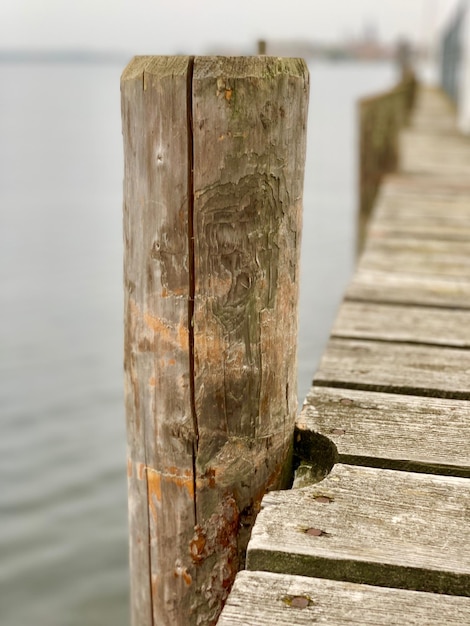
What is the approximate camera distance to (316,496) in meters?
1.67

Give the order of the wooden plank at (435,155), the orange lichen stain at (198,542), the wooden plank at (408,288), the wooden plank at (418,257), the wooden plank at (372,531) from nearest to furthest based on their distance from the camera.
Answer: the wooden plank at (372,531), the orange lichen stain at (198,542), the wooden plank at (408,288), the wooden plank at (418,257), the wooden plank at (435,155)

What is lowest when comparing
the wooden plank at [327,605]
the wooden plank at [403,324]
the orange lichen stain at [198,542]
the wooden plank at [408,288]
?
the orange lichen stain at [198,542]

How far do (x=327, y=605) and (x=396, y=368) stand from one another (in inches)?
46.5

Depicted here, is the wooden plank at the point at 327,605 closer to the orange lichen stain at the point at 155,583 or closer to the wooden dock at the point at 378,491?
the wooden dock at the point at 378,491

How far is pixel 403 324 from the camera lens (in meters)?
2.96

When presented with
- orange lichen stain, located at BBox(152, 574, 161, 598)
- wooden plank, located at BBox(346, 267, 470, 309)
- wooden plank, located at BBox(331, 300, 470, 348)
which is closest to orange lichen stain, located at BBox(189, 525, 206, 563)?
orange lichen stain, located at BBox(152, 574, 161, 598)

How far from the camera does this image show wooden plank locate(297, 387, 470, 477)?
1.84 metres

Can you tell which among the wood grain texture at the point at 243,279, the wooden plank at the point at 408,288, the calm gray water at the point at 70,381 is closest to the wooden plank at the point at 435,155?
the calm gray water at the point at 70,381

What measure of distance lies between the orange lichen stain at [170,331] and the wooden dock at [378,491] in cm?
37

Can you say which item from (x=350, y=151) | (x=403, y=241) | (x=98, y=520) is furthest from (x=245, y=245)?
(x=350, y=151)

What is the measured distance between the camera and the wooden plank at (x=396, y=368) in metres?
2.30

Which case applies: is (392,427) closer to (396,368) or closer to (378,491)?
(378,491)

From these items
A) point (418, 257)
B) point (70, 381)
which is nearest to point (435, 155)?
point (70, 381)

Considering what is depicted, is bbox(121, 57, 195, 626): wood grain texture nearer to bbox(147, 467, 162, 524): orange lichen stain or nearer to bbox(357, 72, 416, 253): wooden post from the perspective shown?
bbox(147, 467, 162, 524): orange lichen stain
